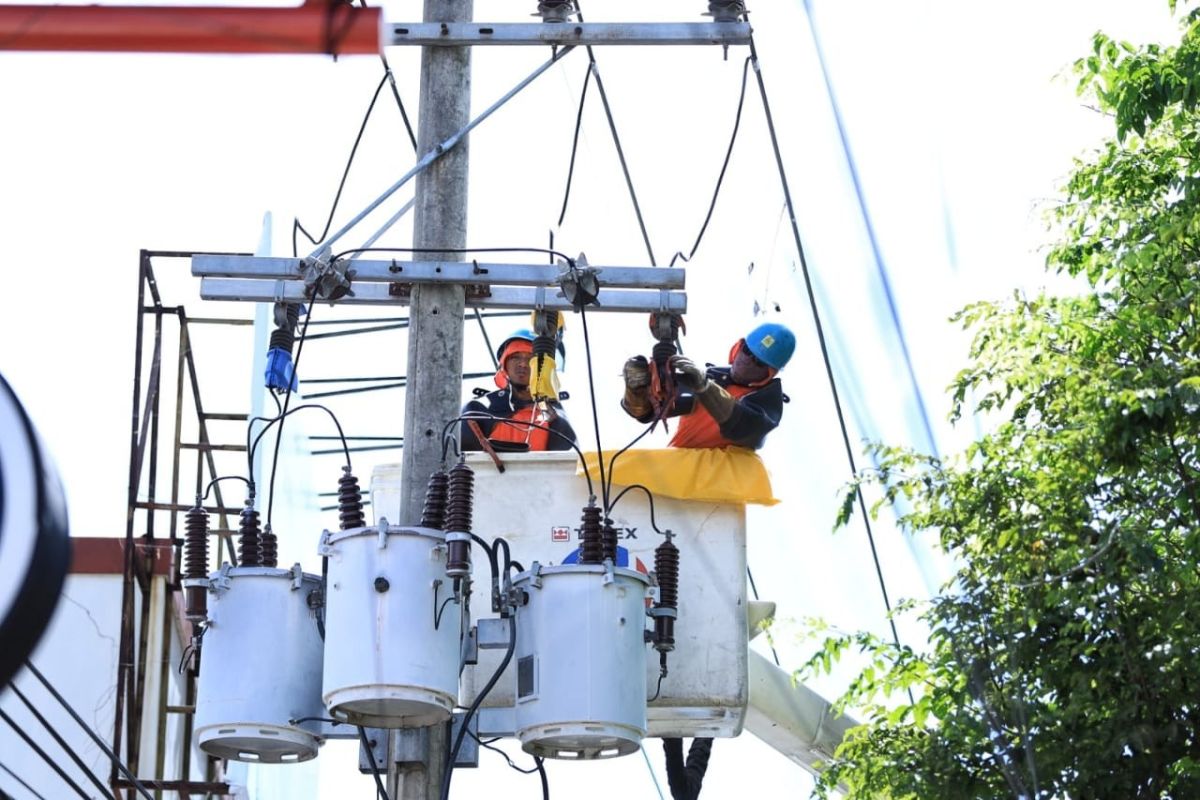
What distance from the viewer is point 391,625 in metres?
8.34

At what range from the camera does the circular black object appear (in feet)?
11.0

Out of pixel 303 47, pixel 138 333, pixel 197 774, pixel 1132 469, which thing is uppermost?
pixel 138 333

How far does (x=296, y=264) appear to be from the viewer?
9914 mm

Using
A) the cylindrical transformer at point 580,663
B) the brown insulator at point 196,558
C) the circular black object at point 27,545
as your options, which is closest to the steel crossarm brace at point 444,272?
the brown insulator at point 196,558

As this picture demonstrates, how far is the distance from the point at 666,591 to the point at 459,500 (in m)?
1.26

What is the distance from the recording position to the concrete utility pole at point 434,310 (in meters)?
9.20

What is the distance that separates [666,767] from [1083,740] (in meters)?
3.03

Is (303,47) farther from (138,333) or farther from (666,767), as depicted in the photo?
(138,333)

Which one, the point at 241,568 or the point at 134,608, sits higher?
the point at 134,608

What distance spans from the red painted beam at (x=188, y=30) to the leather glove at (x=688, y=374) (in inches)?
230

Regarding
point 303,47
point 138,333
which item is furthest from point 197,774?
point 303,47

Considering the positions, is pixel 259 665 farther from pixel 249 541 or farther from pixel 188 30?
pixel 188 30

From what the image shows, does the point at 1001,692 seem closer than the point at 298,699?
No

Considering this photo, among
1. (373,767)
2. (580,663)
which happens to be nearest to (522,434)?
(580,663)
